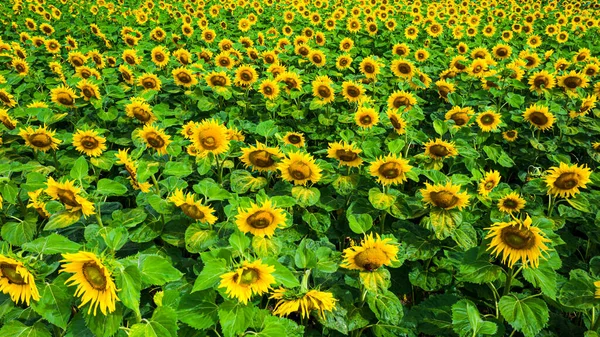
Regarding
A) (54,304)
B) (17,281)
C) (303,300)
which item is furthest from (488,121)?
(17,281)

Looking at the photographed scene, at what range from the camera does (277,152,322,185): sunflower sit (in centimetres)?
287

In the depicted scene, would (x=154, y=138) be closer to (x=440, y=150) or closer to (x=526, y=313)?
(x=440, y=150)

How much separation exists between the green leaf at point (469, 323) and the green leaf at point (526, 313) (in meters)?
0.16

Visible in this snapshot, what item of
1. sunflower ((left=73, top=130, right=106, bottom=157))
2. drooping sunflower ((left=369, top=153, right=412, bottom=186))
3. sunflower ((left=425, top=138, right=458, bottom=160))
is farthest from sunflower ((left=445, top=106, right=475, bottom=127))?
sunflower ((left=73, top=130, right=106, bottom=157))

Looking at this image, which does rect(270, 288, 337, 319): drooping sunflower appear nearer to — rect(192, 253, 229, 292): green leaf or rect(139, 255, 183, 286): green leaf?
rect(192, 253, 229, 292): green leaf

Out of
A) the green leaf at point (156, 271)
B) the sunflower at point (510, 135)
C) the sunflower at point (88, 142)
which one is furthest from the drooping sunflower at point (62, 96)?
the sunflower at point (510, 135)

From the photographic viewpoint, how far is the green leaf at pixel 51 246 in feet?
6.03

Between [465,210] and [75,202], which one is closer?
[75,202]

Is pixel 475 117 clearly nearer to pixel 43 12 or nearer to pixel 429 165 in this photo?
pixel 429 165

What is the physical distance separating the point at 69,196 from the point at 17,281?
0.70 m

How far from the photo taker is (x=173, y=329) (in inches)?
70.4

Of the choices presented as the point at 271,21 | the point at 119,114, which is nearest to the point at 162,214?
the point at 119,114

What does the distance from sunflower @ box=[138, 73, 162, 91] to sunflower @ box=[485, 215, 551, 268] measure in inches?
166

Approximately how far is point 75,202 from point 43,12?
28.0 feet
